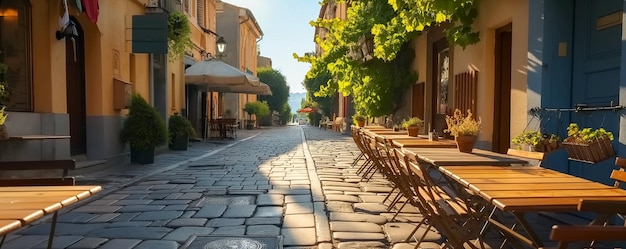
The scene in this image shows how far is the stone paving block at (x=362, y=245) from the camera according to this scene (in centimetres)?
359

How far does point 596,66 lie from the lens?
4.60 meters

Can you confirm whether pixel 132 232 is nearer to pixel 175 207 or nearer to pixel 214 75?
pixel 175 207

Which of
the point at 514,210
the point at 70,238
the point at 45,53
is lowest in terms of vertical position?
the point at 70,238

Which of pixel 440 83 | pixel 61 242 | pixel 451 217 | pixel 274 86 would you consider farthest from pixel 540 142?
pixel 274 86

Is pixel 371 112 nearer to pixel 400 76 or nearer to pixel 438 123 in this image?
pixel 400 76

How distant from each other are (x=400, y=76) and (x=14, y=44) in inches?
336

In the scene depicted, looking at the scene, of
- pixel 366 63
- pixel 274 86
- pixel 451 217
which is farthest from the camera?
pixel 274 86

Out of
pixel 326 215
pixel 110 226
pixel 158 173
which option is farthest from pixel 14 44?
pixel 326 215

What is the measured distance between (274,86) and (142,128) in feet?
114

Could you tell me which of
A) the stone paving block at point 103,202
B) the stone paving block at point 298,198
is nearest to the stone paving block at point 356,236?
the stone paving block at point 298,198

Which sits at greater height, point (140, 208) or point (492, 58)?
point (492, 58)

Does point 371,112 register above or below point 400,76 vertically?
below

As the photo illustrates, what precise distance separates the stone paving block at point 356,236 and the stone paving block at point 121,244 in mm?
1650

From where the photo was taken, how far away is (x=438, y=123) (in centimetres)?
1037
